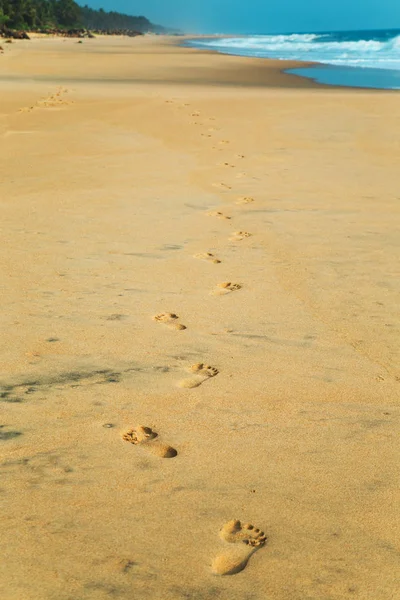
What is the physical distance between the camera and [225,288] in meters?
3.87

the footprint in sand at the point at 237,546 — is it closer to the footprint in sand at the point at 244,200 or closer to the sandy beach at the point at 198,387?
the sandy beach at the point at 198,387

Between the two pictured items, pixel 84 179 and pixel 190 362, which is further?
pixel 84 179

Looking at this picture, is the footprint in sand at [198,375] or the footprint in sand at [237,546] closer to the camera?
the footprint in sand at [237,546]

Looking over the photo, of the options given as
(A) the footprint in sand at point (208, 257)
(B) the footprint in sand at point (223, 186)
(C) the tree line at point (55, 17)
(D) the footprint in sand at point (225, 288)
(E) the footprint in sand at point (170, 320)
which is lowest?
(E) the footprint in sand at point (170, 320)

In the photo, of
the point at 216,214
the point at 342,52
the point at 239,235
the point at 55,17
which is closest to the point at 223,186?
the point at 216,214

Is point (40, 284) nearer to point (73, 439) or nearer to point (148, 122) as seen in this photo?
point (73, 439)

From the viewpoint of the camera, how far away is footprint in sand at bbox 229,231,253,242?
4.84m

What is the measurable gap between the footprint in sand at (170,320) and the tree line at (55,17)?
2084 inches

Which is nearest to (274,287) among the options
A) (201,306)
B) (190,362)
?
(201,306)

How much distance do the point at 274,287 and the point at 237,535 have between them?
2160mm

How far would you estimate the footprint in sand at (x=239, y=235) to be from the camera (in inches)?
190

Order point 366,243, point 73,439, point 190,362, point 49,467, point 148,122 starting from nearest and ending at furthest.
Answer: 1. point 49,467
2. point 73,439
3. point 190,362
4. point 366,243
5. point 148,122

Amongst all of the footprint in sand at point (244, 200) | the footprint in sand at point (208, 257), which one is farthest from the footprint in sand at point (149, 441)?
the footprint in sand at point (244, 200)

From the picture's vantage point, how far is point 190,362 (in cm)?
292
